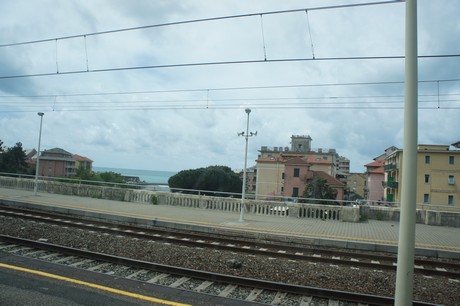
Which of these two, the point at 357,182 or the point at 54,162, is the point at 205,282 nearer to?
the point at 54,162

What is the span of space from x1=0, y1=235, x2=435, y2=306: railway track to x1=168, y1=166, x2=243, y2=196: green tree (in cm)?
6091

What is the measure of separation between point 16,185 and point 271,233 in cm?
2157

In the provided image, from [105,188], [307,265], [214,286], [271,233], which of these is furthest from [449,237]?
[105,188]

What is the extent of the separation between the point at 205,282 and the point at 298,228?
26.2ft

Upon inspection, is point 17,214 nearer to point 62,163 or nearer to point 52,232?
point 52,232

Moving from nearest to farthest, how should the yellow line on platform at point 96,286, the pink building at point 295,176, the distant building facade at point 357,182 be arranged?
1. the yellow line on platform at point 96,286
2. the pink building at point 295,176
3. the distant building facade at point 357,182

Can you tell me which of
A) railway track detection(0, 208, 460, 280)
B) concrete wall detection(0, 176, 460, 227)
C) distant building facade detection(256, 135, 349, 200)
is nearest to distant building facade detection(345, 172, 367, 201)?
distant building facade detection(256, 135, 349, 200)

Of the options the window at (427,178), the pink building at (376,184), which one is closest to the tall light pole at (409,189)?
the window at (427,178)

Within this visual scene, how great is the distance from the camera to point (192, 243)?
11164 millimetres

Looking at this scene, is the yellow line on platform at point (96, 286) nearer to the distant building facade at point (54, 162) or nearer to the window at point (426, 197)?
the window at point (426, 197)

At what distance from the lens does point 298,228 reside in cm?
1452

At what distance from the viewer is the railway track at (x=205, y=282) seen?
21.3 ft

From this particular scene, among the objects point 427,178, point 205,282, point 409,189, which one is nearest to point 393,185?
point 427,178

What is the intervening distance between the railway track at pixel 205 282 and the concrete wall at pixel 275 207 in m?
11.0
